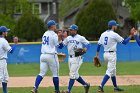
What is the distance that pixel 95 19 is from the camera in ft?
134

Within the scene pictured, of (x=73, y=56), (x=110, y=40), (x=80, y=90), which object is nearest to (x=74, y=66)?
(x=73, y=56)

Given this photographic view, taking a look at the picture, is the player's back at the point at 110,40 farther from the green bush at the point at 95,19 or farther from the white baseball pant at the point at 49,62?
the green bush at the point at 95,19

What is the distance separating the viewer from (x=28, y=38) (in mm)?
45531

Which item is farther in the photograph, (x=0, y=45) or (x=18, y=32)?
(x=18, y=32)

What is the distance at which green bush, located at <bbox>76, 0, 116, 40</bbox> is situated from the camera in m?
40.7

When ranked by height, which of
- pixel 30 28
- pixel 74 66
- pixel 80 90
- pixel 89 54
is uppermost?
pixel 74 66

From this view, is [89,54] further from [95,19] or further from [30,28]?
[30,28]

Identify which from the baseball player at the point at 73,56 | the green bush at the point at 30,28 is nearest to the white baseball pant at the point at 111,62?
the baseball player at the point at 73,56

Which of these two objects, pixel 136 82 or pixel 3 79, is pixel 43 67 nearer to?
pixel 3 79

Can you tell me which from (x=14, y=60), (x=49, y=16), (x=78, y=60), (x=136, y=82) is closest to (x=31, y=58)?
(x=14, y=60)

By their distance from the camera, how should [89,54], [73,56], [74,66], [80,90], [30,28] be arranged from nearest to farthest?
[74,66] → [73,56] → [80,90] → [89,54] → [30,28]

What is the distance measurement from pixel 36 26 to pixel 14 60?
12.5 m

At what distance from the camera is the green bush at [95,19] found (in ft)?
133

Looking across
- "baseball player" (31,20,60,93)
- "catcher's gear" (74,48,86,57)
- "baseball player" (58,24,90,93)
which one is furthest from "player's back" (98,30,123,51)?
"baseball player" (31,20,60,93)
